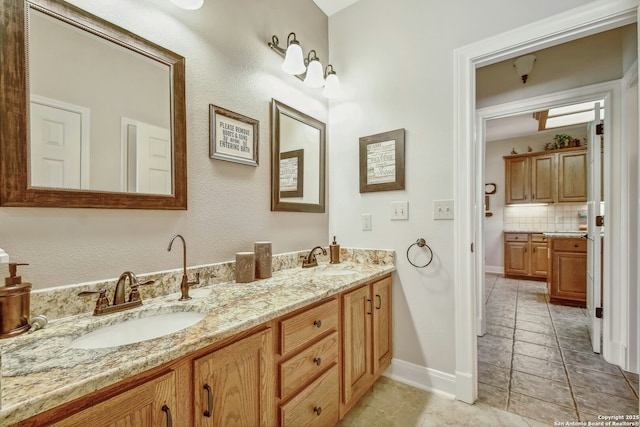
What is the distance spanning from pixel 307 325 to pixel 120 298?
2.36 feet

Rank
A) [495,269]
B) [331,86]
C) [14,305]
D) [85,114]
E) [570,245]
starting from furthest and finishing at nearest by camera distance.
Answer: [495,269]
[570,245]
[331,86]
[85,114]
[14,305]

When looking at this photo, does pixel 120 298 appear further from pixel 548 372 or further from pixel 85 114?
pixel 548 372

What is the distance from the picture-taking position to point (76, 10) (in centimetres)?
102

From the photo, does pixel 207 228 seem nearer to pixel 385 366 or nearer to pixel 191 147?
pixel 191 147

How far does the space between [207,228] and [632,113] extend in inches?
117

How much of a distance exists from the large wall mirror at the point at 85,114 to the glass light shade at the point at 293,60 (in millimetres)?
645

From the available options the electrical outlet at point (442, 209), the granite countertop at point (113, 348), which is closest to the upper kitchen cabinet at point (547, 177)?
the electrical outlet at point (442, 209)

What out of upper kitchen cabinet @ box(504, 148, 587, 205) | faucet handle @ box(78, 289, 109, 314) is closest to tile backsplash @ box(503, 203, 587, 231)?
upper kitchen cabinet @ box(504, 148, 587, 205)

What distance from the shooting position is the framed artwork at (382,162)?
194 centimetres

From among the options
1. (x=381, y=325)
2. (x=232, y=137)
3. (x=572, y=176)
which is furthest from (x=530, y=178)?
(x=232, y=137)

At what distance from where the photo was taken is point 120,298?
1.03 m

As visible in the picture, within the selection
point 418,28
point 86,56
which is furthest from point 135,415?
point 418,28

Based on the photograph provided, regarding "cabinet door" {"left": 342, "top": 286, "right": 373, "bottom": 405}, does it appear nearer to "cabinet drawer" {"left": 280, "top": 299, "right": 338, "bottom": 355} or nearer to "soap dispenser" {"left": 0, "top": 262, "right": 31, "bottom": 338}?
"cabinet drawer" {"left": 280, "top": 299, "right": 338, "bottom": 355}

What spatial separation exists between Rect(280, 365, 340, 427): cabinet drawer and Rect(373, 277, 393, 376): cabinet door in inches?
17.1
